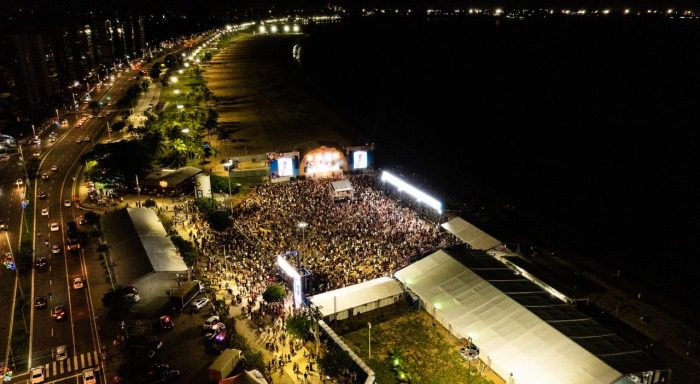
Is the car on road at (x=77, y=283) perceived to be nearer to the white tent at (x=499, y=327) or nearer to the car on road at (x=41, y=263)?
the car on road at (x=41, y=263)

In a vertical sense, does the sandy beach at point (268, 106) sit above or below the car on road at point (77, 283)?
above

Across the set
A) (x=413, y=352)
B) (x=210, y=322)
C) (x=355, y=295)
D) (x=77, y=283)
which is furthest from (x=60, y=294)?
(x=413, y=352)

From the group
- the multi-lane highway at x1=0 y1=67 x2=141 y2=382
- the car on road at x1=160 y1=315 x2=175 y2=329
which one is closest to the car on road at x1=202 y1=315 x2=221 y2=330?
the car on road at x1=160 y1=315 x2=175 y2=329

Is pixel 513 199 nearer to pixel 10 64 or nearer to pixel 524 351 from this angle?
pixel 524 351

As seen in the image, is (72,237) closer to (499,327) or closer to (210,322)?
(210,322)

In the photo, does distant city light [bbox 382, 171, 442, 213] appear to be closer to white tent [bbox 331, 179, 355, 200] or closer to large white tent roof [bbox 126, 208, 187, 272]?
white tent [bbox 331, 179, 355, 200]

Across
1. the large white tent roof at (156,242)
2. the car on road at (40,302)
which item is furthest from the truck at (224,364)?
the car on road at (40,302)

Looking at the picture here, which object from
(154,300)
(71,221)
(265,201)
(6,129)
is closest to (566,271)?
(265,201)
